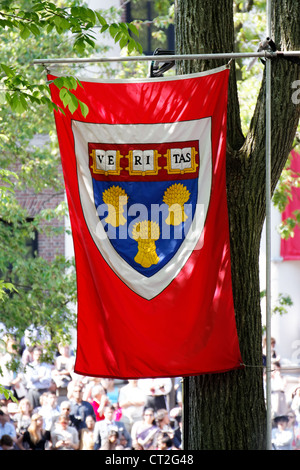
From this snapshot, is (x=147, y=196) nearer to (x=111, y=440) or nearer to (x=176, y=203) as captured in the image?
(x=176, y=203)

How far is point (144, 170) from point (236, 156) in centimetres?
84

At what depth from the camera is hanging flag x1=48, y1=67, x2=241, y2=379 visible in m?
5.33

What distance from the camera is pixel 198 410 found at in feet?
19.1

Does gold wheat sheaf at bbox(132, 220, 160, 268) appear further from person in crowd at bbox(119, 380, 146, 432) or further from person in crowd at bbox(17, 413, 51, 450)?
person in crowd at bbox(119, 380, 146, 432)

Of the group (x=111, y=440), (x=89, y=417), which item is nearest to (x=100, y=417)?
(x=89, y=417)

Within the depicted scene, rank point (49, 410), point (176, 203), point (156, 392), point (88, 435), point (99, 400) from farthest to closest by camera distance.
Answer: point (156, 392)
point (99, 400)
point (49, 410)
point (88, 435)
point (176, 203)

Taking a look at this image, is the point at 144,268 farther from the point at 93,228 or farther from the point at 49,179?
the point at 49,179

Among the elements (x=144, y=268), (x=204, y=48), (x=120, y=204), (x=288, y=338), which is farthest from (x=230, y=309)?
(x=288, y=338)

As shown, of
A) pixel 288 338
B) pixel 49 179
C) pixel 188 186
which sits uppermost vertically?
pixel 49 179

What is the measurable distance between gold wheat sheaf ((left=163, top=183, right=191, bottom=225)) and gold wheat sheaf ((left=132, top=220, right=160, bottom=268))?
0.14 metres

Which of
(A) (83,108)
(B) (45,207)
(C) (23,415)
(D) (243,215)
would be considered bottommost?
(C) (23,415)

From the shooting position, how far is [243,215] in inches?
231

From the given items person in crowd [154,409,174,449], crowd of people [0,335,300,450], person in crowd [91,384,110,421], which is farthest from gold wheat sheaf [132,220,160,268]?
person in crowd [91,384,110,421]

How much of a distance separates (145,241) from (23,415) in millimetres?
6303
